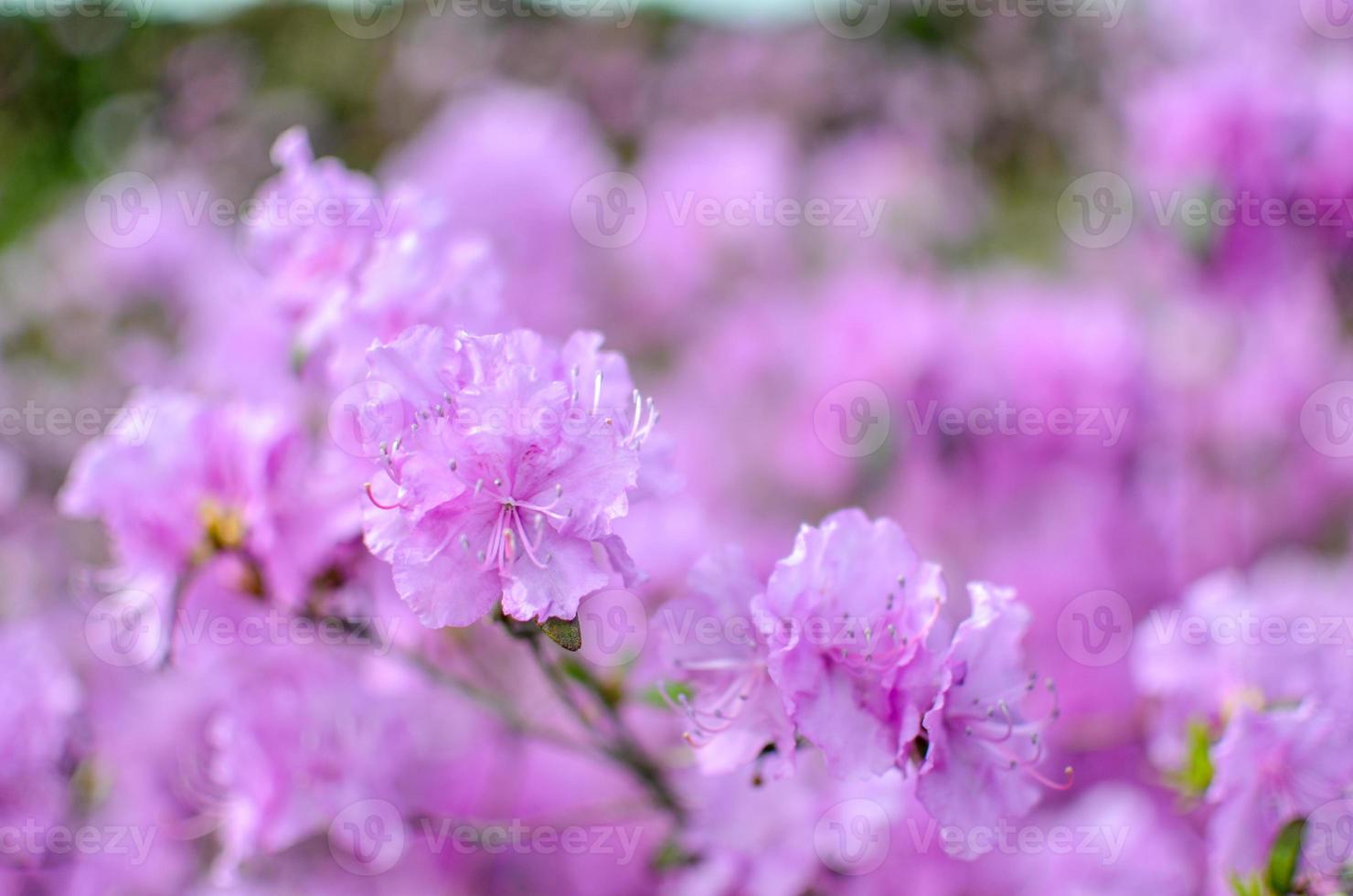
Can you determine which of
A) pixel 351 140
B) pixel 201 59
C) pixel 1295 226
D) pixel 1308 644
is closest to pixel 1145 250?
pixel 1295 226

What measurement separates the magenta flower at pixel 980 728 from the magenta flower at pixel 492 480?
234 mm

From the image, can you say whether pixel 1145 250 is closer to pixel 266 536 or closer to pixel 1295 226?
pixel 1295 226

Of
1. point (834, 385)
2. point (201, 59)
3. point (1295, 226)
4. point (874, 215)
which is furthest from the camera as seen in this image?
point (201, 59)

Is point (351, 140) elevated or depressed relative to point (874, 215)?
depressed

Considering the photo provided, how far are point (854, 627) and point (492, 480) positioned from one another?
255 mm

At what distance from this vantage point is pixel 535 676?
1.58m

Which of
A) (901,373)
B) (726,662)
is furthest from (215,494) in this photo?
(901,373)

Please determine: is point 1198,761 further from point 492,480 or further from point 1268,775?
point 492,480

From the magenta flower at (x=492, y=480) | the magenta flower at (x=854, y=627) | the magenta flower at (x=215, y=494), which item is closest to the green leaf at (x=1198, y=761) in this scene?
the magenta flower at (x=854, y=627)

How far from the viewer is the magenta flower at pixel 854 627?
796 millimetres

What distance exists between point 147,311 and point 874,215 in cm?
154

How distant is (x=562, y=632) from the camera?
30.4 inches

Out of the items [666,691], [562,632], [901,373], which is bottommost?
[901,373]

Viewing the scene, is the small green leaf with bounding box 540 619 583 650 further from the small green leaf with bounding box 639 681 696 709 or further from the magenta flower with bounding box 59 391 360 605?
the magenta flower with bounding box 59 391 360 605
